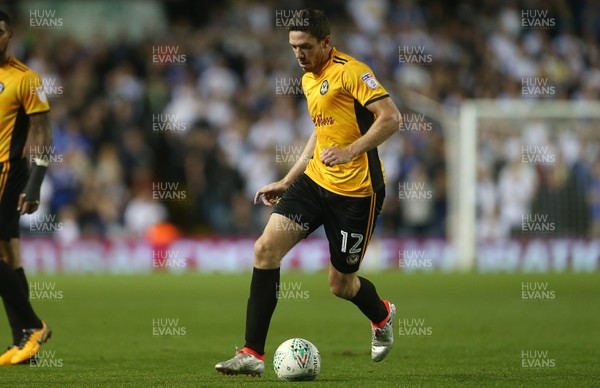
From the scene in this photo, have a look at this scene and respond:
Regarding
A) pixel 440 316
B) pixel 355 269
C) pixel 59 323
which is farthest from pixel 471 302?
pixel 355 269

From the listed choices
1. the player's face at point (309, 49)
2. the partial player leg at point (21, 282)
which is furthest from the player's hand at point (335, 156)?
the partial player leg at point (21, 282)

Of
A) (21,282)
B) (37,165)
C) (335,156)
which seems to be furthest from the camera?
(21,282)

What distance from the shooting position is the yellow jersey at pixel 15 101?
8422 millimetres

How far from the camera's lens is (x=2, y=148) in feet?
27.7

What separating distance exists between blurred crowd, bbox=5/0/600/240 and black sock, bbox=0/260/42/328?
37.3ft

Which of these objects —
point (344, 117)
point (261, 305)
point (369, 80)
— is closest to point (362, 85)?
point (369, 80)

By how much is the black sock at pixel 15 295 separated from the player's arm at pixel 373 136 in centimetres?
270

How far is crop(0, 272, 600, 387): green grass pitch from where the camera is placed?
761cm

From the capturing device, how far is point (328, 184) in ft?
25.4

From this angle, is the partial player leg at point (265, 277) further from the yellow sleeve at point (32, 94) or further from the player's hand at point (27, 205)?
the yellow sleeve at point (32, 94)

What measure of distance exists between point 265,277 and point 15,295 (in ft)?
6.73

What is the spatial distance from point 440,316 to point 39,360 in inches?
208

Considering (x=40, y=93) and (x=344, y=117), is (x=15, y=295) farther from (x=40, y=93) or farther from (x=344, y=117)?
(x=344, y=117)

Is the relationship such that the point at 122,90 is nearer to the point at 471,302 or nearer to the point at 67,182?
the point at 67,182
